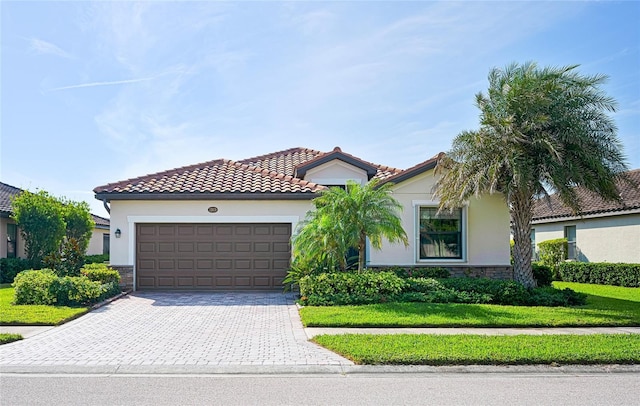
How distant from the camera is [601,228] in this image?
2102cm

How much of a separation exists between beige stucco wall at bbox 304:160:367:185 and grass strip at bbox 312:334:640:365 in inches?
410

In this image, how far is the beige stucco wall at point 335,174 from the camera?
18.7m

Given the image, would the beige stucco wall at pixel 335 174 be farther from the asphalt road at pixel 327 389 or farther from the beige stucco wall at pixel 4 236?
the beige stucco wall at pixel 4 236

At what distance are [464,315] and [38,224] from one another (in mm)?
17531

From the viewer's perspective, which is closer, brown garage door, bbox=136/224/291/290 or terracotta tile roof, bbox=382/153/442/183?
brown garage door, bbox=136/224/291/290

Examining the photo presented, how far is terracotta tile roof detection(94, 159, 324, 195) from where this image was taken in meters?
15.4

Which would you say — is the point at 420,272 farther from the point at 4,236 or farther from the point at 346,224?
the point at 4,236

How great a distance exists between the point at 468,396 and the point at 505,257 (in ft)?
37.6

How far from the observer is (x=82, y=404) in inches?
220

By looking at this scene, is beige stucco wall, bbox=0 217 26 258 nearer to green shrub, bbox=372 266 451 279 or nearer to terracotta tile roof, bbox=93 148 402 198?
terracotta tile roof, bbox=93 148 402 198

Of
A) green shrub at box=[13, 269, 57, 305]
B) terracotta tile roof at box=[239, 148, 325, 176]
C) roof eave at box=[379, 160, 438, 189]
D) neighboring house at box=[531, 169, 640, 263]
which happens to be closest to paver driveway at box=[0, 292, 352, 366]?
green shrub at box=[13, 269, 57, 305]

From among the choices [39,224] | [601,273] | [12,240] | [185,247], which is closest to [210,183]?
[185,247]

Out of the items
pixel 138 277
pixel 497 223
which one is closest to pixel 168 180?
pixel 138 277

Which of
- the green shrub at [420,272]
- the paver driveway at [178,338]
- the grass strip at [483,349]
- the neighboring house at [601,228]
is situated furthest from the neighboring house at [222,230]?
the grass strip at [483,349]
